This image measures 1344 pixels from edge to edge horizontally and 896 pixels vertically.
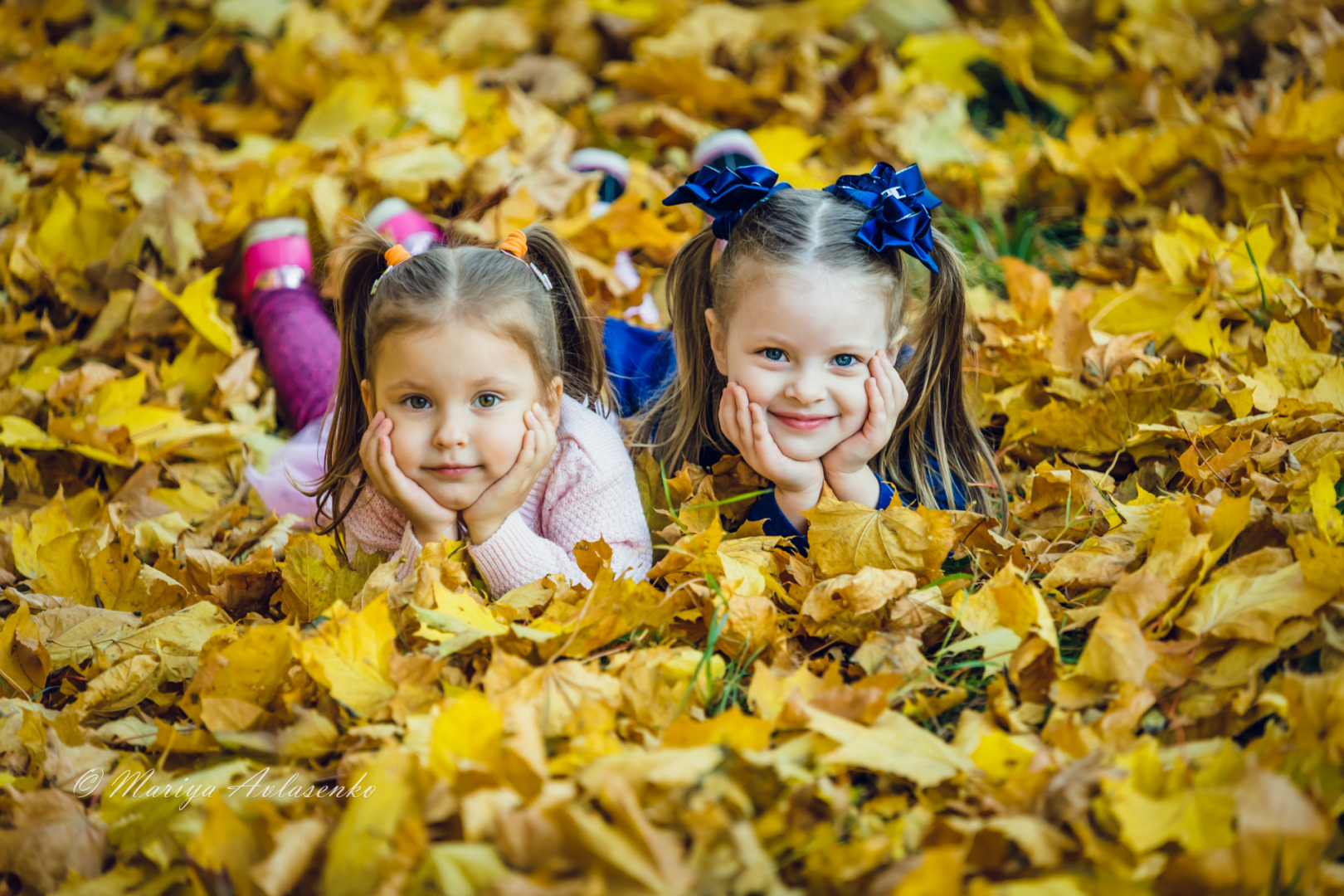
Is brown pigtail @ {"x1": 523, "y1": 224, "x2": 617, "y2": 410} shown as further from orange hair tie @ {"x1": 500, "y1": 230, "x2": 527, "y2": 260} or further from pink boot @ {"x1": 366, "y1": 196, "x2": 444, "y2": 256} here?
pink boot @ {"x1": 366, "y1": 196, "x2": 444, "y2": 256}

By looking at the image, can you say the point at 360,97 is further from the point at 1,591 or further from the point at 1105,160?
the point at 1105,160

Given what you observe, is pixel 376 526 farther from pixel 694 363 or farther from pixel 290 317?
pixel 290 317

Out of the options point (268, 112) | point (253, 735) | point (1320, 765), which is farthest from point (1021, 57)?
point (253, 735)

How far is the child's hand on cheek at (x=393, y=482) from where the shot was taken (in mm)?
1883

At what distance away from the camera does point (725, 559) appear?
1.80 m

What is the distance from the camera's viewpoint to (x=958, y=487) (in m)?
2.22

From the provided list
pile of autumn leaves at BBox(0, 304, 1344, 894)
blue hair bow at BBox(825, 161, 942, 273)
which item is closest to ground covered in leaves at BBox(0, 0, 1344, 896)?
pile of autumn leaves at BBox(0, 304, 1344, 894)

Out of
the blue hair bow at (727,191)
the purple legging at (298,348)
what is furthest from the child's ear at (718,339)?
the purple legging at (298,348)

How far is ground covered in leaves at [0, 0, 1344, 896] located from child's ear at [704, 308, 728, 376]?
26 centimetres

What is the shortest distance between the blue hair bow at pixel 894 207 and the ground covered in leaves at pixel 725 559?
1.67 feet

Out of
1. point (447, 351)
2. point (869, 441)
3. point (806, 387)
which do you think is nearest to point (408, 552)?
point (447, 351)

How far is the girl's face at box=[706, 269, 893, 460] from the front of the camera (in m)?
1.95

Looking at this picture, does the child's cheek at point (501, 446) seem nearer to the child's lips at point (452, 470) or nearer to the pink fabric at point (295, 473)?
the child's lips at point (452, 470)

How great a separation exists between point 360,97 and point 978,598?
2.99 metres
